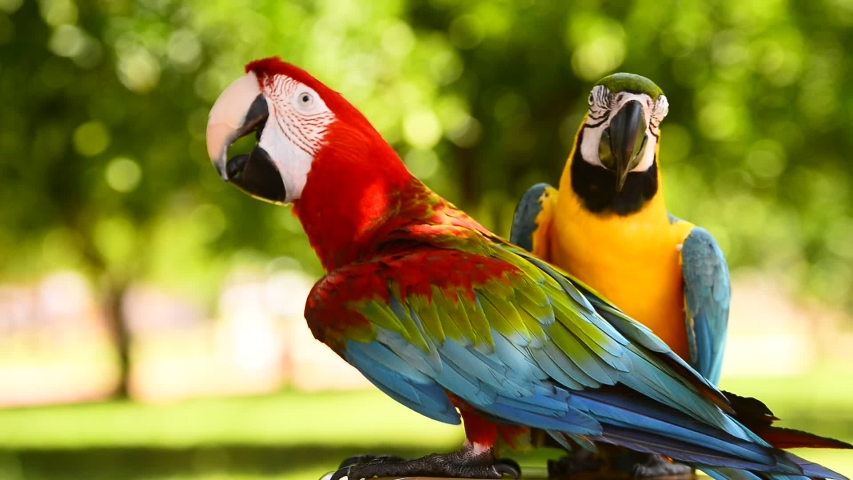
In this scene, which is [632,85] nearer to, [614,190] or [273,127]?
[614,190]

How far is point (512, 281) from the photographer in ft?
4.01

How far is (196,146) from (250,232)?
546mm

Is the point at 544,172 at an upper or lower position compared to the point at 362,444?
upper

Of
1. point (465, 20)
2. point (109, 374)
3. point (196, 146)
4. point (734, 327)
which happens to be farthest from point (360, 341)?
point (734, 327)

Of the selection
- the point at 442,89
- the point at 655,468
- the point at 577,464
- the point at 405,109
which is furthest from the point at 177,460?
the point at 655,468

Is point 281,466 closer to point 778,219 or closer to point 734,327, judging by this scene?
point 778,219

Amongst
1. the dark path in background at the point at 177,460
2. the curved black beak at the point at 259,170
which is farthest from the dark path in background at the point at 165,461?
the curved black beak at the point at 259,170

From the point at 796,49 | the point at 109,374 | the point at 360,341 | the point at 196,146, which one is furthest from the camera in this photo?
the point at 109,374

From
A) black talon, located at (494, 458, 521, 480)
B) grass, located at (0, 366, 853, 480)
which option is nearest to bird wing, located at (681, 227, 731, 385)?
black talon, located at (494, 458, 521, 480)

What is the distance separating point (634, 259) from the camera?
4.81 ft

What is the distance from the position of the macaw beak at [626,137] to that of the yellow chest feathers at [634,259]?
0.10m

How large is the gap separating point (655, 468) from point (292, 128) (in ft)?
2.74

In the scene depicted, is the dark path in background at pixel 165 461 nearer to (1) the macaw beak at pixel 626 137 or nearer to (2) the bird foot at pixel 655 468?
(2) the bird foot at pixel 655 468

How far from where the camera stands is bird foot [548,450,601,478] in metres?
1.56
